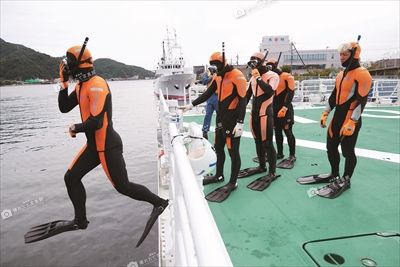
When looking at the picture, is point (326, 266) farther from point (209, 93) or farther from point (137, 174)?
point (137, 174)

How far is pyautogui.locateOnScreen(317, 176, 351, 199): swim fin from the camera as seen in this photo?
4023 millimetres

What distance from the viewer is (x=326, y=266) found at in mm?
2562

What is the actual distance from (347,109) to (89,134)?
11.2 ft

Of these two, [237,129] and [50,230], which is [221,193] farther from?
[50,230]

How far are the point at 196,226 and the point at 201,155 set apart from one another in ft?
6.81

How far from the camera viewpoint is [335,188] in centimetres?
411

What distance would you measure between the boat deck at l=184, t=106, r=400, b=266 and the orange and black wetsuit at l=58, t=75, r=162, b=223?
1.17 meters

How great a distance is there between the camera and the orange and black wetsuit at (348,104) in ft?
12.3

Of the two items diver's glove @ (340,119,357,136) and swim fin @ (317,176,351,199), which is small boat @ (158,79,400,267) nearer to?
swim fin @ (317,176,351,199)

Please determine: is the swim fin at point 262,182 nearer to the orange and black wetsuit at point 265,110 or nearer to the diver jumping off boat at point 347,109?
the orange and black wetsuit at point 265,110

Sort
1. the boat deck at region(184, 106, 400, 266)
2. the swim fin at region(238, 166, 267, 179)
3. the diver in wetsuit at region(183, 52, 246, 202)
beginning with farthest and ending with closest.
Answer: the swim fin at region(238, 166, 267, 179) → the diver in wetsuit at region(183, 52, 246, 202) → the boat deck at region(184, 106, 400, 266)

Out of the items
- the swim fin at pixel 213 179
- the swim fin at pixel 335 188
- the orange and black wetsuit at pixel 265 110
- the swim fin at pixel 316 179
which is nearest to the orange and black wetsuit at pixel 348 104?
the swim fin at pixel 335 188

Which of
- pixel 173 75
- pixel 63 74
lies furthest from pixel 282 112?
pixel 173 75

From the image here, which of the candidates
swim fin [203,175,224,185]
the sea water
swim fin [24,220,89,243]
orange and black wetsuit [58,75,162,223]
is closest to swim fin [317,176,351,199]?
swim fin [203,175,224,185]
